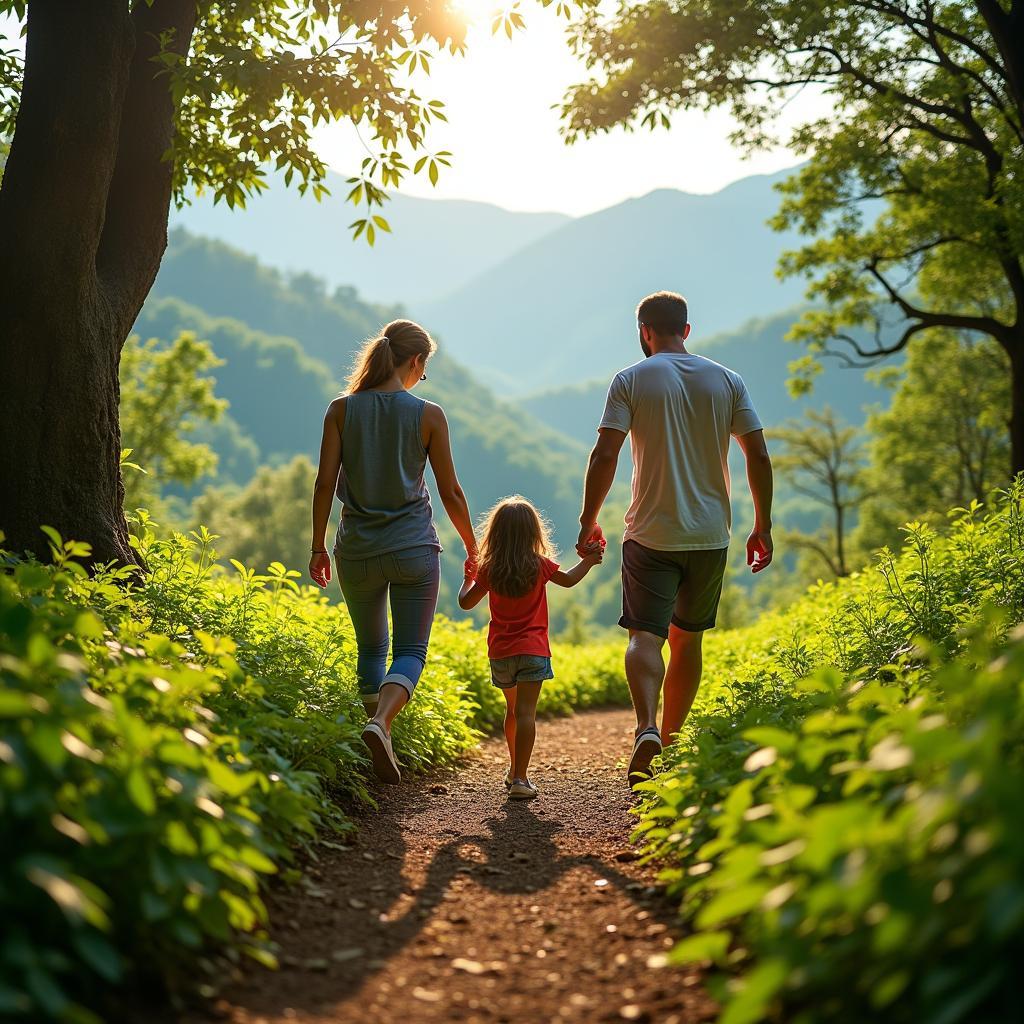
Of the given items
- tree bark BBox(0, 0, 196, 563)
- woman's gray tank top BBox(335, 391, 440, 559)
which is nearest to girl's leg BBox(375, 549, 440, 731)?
woman's gray tank top BBox(335, 391, 440, 559)

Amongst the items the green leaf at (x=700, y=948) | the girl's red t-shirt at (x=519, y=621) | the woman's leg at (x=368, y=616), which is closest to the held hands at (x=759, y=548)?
the girl's red t-shirt at (x=519, y=621)

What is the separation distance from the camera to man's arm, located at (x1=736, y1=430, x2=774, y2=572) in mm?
5504

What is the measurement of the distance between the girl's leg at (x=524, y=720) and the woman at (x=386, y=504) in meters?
0.60

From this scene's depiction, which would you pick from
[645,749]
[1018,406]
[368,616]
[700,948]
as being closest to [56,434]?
[368,616]

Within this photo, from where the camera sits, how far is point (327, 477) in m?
5.27

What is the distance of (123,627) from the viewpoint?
12.7 ft

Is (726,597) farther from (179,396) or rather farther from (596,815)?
(596,815)

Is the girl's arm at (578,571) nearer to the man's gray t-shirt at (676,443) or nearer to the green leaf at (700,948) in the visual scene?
the man's gray t-shirt at (676,443)

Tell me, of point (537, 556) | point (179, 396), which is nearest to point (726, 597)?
point (179, 396)

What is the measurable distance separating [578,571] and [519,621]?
0.44 metres

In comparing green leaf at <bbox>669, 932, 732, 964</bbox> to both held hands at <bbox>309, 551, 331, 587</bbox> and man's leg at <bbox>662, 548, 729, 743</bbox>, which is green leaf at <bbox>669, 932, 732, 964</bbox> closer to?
man's leg at <bbox>662, 548, 729, 743</bbox>

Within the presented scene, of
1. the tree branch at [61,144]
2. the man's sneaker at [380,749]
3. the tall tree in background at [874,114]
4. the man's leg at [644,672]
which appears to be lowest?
the man's sneaker at [380,749]

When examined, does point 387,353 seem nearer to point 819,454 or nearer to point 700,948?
point 700,948

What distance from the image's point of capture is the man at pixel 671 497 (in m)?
5.26
